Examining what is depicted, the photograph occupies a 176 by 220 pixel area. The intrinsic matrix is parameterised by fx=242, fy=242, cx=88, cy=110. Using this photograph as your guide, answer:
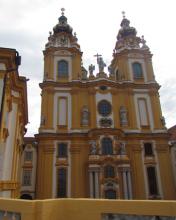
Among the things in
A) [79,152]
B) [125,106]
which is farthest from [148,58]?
[79,152]

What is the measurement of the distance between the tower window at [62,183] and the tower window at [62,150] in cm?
165

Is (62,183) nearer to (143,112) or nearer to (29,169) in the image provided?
(29,169)

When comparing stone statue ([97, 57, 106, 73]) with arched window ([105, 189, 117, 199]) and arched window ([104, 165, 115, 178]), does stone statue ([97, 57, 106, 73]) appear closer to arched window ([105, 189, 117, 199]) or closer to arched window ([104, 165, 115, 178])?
arched window ([104, 165, 115, 178])

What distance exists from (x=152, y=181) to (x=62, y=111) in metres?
14.0

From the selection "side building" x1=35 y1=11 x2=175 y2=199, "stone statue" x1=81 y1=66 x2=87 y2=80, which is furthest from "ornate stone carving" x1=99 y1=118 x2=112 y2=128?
"stone statue" x1=81 y1=66 x2=87 y2=80

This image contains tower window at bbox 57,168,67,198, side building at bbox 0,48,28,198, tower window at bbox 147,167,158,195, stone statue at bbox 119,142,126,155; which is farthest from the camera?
stone statue at bbox 119,142,126,155

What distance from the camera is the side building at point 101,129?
89.6 ft

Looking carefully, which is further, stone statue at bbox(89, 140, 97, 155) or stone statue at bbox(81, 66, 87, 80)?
stone statue at bbox(81, 66, 87, 80)

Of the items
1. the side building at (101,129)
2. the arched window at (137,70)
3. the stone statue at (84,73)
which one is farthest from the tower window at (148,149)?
the stone statue at (84,73)

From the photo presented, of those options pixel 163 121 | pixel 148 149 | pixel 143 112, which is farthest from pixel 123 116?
pixel 163 121

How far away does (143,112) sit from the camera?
107 feet

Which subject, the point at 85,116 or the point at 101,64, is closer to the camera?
the point at 85,116

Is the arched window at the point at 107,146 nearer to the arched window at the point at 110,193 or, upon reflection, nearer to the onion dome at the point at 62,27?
the arched window at the point at 110,193

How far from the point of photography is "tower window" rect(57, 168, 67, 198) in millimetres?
26850
